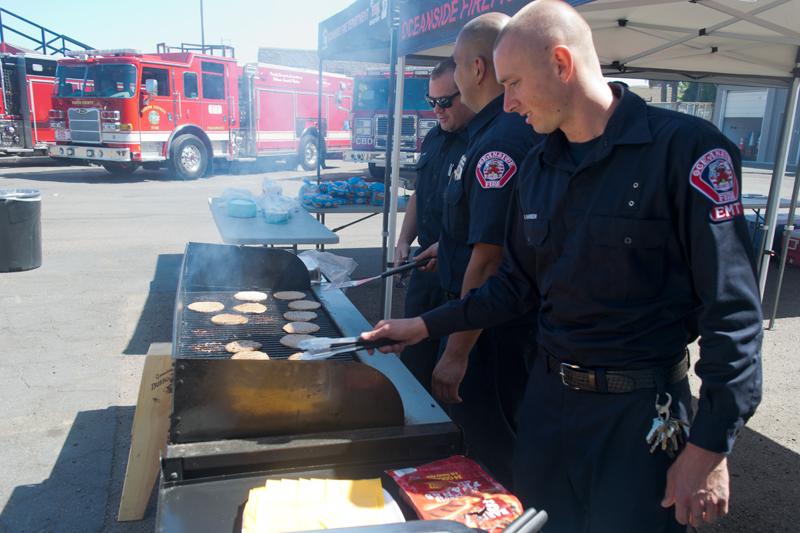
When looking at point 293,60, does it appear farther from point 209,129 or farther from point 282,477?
point 282,477

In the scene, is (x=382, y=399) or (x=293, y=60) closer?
(x=382, y=399)

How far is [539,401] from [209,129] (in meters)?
15.1

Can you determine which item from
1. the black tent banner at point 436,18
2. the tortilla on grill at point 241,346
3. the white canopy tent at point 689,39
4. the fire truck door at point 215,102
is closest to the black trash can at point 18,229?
the white canopy tent at point 689,39

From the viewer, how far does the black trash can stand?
6.46m

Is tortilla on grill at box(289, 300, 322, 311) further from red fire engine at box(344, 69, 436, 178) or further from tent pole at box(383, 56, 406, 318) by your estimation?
red fire engine at box(344, 69, 436, 178)

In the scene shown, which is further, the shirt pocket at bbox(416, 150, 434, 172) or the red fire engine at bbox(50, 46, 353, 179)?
the red fire engine at bbox(50, 46, 353, 179)

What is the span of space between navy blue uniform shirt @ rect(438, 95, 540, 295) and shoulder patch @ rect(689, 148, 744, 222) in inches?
26.6

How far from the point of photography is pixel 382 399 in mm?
1721

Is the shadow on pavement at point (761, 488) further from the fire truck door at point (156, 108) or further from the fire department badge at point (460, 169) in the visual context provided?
the fire truck door at point (156, 108)

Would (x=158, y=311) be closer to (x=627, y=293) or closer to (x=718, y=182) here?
(x=627, y=293)

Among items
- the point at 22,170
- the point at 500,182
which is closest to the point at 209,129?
the point at 22,170

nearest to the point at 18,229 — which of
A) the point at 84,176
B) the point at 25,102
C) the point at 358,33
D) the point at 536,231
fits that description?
the point at 358,33

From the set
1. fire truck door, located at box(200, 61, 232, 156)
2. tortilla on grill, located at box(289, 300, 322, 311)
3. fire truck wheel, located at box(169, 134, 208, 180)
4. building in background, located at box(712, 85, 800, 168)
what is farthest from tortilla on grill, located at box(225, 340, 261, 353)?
building in background, located at box(712, 85, 800, 168)

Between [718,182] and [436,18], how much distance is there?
9.94 feet
